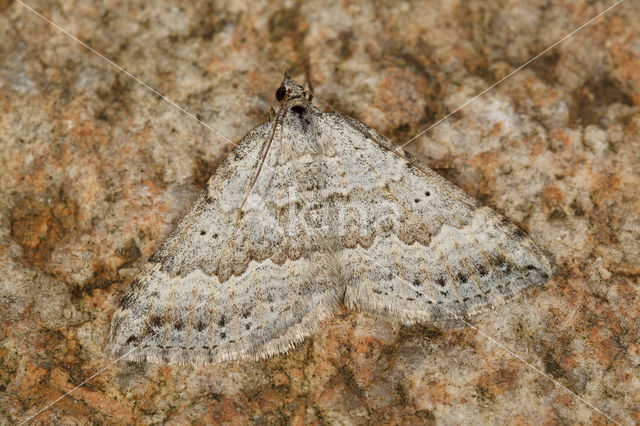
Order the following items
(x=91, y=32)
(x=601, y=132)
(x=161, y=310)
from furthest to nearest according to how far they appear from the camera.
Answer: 1. (x=91, y=32)
2. (x=601, y=132)
3. (x=161, y=310)

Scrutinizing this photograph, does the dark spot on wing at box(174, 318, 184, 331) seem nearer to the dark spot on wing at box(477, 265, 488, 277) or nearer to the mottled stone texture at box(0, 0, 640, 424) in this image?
the mottled stone texture at box(0, 0, 640, 424)

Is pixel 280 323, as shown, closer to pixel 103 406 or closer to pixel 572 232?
pixel 103 406

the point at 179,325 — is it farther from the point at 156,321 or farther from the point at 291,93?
the point at 291,93

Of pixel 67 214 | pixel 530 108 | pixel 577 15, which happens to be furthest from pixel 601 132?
pixel 67 214

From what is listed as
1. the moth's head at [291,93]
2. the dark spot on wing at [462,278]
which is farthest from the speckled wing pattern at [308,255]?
the moth's head at [291,93]

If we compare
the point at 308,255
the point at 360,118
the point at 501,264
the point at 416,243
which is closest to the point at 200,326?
the point at 308,255

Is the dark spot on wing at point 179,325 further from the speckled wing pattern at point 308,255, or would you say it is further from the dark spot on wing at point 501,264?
the dark spot on wing at point 501,264
